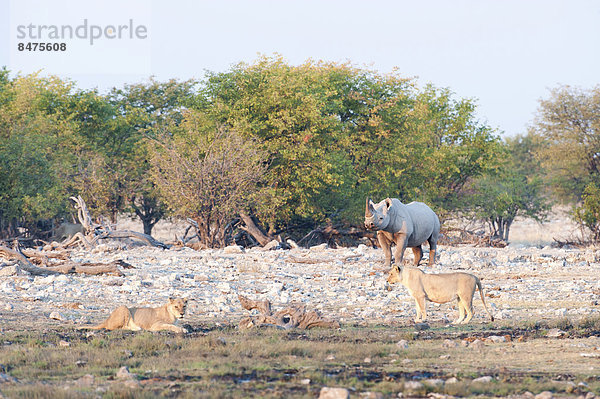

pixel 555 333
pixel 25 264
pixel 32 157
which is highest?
pixel 32 157

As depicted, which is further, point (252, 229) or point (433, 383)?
point (252, 229)

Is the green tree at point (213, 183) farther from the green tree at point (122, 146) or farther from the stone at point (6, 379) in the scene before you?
the stone at point (6, 379)

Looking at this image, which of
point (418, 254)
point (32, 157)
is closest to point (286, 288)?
point (418, 254)

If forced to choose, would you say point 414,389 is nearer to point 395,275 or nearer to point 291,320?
point 291,320

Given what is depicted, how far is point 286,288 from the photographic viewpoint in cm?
1823

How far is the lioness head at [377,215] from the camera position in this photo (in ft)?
67.4

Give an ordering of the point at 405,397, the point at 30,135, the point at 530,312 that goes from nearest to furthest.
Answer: the point at 405,397
the point at 530,312
the point at 30,135

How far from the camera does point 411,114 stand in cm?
4384

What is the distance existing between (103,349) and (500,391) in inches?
204

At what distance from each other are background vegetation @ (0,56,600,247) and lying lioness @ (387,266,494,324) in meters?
18.6

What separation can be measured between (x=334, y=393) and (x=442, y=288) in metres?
6.45

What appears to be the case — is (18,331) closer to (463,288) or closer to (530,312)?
(463,288)

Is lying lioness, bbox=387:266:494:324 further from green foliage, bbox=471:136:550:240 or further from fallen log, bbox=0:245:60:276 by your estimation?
green foliage, bbox=471:136:550:240

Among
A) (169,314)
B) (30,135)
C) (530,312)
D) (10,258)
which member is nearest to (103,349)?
(169,314)
